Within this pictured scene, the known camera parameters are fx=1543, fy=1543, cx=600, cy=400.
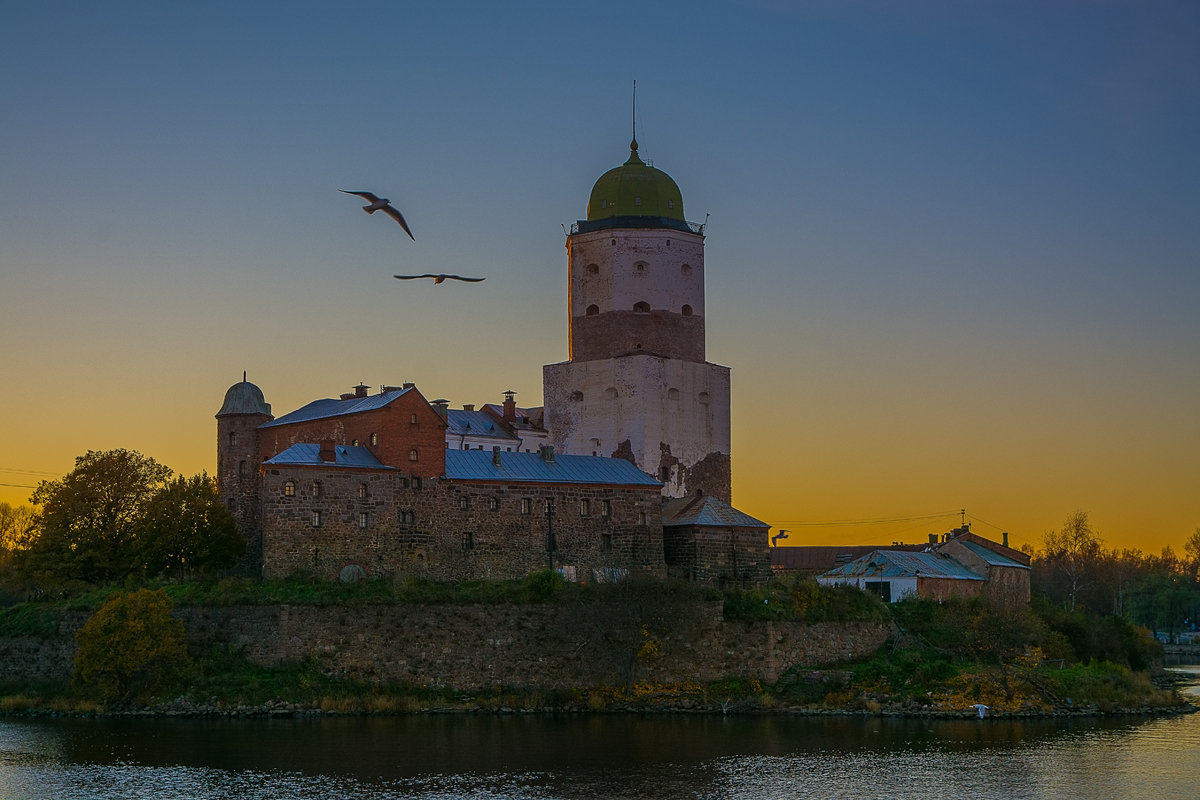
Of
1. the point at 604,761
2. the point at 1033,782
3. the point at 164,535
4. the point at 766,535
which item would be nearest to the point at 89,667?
the point at 164,535

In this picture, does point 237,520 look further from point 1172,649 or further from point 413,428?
point 1172,649

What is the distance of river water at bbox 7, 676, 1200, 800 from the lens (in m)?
32.1

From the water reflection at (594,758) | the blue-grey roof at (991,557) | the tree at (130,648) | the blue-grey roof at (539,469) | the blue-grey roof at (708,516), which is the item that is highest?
the blue-grey roof at (539,469)

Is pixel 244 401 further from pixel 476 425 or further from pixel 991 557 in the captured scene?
pixel 991 557

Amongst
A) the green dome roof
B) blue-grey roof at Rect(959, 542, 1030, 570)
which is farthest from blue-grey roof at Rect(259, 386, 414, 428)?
blue-grey roof at Rect(959, 542, 1030, 570)

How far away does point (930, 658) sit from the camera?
47750mm

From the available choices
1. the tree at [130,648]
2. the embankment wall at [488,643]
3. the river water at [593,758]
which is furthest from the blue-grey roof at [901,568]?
the tree at [130,648]

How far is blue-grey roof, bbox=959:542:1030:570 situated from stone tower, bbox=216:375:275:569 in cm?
2784

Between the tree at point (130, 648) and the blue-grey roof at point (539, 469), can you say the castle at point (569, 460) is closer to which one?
the blue-grey roof at point (539, 469)

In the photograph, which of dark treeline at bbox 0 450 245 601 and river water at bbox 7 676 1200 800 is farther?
dark treeline at bbox 0 450 245 601

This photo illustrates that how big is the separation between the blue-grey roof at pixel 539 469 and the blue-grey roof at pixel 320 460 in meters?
2.76

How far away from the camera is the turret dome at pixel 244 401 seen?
53.9m

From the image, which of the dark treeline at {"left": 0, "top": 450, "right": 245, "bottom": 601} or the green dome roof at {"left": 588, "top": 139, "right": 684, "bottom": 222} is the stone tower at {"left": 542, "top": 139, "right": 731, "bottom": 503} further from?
the dark treeline at {"left": 0, "top": 450, "right": 245, "bottom": 601}

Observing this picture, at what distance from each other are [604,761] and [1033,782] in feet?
31.2
